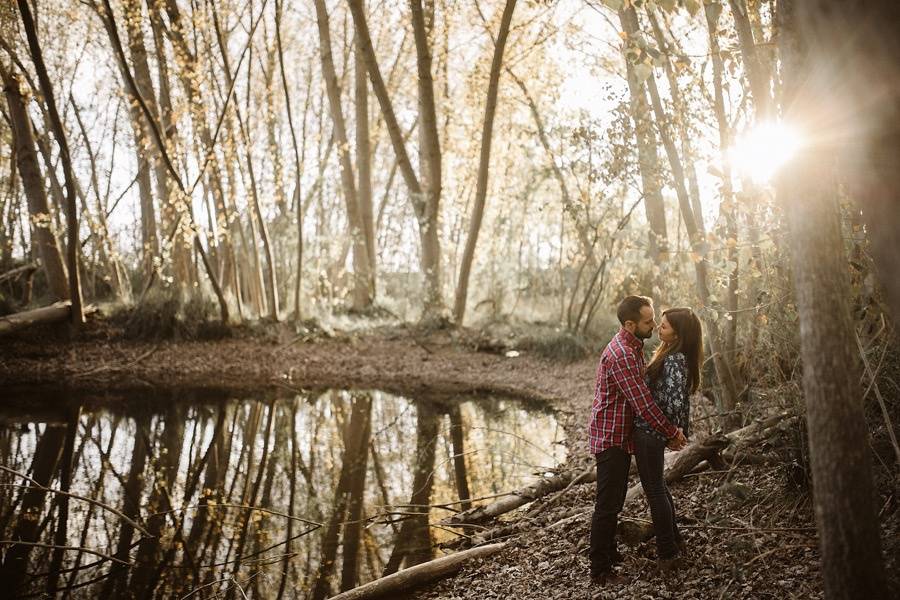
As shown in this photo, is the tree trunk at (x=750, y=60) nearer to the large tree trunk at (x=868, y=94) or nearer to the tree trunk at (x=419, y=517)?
the large tree trunk at (x=868, y=94)

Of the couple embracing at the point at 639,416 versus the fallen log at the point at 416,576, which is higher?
the couple embracing at the point at 639,416

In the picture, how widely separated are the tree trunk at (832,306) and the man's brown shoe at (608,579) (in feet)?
5.41

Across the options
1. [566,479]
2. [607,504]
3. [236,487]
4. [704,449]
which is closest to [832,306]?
[607,504]

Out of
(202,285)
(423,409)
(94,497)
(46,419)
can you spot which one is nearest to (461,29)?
(202,285)

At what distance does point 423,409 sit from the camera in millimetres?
11109

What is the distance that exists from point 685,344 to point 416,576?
240 centimetres

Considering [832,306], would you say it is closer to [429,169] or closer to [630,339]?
[630,339]

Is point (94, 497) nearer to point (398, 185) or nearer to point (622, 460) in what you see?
point (622, 460)

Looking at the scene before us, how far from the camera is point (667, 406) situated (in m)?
4.27

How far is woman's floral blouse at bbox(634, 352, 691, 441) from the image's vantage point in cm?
424

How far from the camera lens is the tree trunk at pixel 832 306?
2.64 m

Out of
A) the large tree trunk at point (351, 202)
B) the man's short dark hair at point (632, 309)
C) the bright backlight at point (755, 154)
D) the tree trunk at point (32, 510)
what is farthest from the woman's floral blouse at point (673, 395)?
the large tree trunk at point (351, 202)

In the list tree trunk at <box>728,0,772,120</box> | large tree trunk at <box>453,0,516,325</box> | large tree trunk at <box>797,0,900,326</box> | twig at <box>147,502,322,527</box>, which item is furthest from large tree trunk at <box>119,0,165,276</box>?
large tree trunk at <box>797,0,900,326</box>

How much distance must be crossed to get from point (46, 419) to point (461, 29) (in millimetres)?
13674
